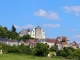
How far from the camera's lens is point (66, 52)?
301 ft

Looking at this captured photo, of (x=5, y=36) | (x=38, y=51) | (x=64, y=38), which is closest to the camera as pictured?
(x=38, y=51)

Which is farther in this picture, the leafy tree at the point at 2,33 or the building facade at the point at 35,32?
the building facade at the point at 35,32

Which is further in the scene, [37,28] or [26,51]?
[37,28]

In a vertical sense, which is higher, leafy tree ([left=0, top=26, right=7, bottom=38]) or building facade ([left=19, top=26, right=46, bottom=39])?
building facade ([left=19, top=26, right=46, bottom=39])

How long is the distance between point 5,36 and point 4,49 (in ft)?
177

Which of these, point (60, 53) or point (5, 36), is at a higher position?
point (5, 36)

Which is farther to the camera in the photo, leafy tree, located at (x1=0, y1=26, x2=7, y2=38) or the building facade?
the building facade

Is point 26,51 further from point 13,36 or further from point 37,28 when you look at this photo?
point 37,28

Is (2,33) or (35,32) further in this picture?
(35,32)

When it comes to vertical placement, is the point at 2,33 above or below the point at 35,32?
below

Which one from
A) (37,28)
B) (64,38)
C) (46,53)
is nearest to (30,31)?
(37,28)

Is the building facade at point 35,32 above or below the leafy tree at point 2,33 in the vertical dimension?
above

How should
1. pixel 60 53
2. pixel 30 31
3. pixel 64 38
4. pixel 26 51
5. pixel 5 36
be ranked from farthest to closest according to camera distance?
pixel 30 31 → pixel 64 38 → pixel 5 36 → pixel 60 53 → pixel 26 51

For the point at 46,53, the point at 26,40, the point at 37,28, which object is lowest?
the point at 46,53
